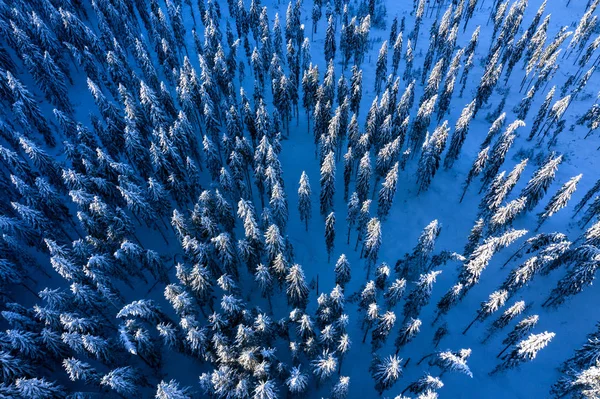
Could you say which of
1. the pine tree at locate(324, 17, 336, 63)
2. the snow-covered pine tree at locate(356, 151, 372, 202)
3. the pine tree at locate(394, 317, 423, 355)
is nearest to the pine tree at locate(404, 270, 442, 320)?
the pine tree at locate(394, 317, 423, 355)

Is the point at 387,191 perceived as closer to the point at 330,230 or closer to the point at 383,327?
the point at 330,230

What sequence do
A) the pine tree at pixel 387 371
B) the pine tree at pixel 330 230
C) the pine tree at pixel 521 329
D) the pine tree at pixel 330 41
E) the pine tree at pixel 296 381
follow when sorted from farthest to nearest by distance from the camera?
the pine tree at pixel 330 41 < the pine tree at pixel 330 230 < the pine tree at pixel 521 329 < the pine tree at pixel 387 371 < the pine tree at pixel 296 381

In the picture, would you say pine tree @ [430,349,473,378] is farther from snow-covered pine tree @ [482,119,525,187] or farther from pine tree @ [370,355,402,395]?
snow-covered pine tree @ [482,119,525,187]

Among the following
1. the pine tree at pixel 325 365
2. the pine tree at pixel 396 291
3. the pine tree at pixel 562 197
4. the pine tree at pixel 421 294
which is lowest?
the pine tree at pixel 325 365

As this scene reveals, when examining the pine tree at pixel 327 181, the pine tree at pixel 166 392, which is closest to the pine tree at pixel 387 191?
the pine tree at pixel 327 181

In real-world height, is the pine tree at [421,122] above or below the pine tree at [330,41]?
below

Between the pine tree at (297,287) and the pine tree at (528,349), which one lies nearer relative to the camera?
the pine tree at (528,349)

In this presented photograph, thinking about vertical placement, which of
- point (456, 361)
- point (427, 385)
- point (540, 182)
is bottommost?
point (427, 385)

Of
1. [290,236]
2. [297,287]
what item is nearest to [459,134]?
[290,236]

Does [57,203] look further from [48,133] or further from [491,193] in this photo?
[491,193]

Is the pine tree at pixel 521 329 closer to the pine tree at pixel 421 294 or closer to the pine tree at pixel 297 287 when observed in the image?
the pine tree at pixel 421 294
